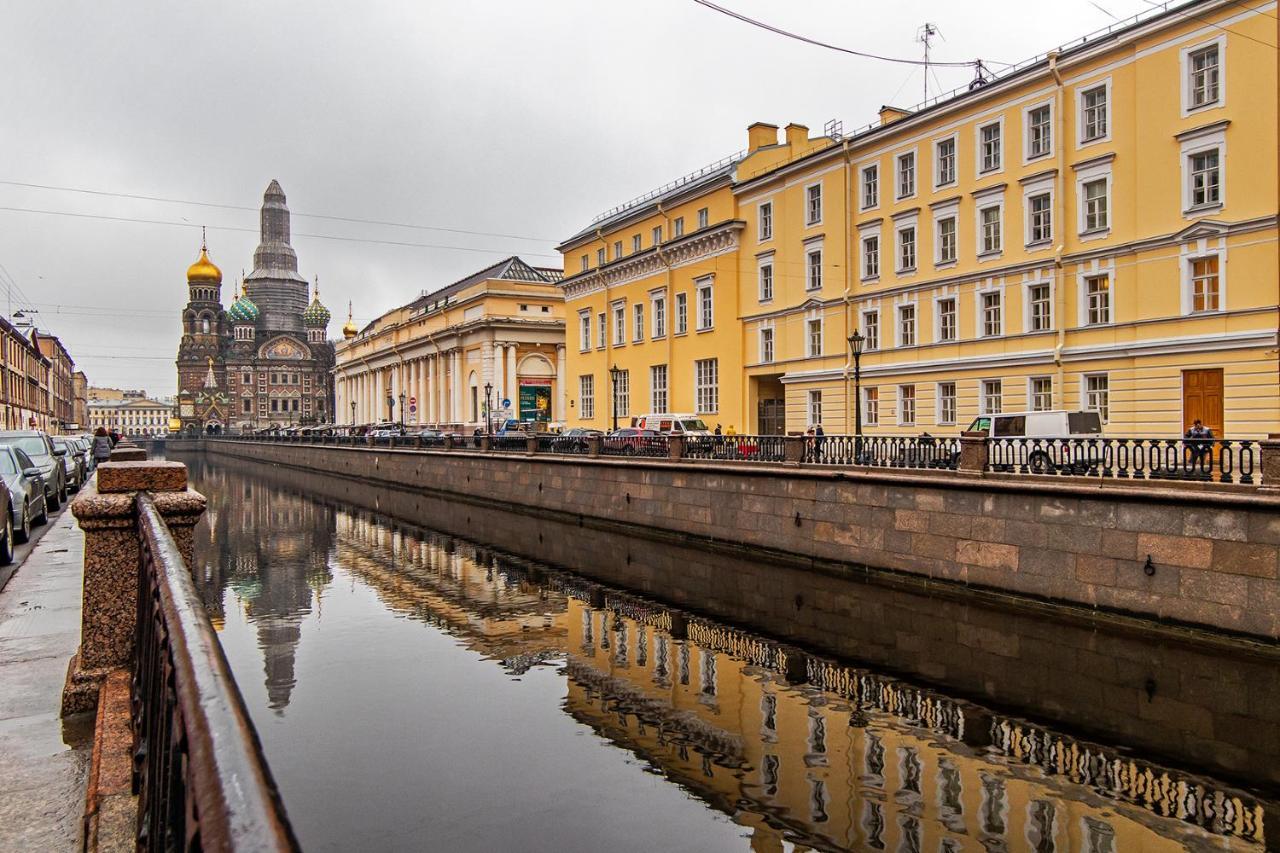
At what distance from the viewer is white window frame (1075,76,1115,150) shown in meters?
23.5

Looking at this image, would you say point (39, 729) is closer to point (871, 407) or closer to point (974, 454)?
point (974, 454)

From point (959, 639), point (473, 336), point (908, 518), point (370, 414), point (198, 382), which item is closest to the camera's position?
point (959, 639)

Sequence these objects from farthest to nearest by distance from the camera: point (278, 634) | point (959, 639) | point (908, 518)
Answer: point (908, 518), point (278, 634), point (959, 639)

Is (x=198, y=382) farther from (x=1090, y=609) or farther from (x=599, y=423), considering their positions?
(x=1090, y=609)

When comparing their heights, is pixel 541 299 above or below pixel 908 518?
above

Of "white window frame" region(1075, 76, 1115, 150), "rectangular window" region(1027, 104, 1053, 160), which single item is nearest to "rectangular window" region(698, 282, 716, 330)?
"rectangular window" region(1027, 104, 1053, 160)

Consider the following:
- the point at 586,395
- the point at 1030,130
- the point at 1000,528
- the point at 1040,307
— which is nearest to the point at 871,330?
the point at 1040,307

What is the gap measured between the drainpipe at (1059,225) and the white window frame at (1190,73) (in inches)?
124

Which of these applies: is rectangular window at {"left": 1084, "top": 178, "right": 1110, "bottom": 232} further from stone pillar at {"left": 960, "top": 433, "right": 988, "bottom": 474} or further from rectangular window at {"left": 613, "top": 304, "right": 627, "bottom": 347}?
rectangular window at {"left": 613, "top": 304, "right": 627, "bottom": 347}

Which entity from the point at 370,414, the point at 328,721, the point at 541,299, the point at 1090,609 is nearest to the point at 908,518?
the point at 1090,609

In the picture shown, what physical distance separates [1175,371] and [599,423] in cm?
2874

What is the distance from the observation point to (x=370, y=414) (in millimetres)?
90312

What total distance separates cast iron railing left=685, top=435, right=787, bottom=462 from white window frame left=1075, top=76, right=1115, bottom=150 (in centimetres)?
1143

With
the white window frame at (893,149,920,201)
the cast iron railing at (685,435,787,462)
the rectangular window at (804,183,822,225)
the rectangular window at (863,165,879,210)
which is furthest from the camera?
the rectangular window at (804,183,822,225)
